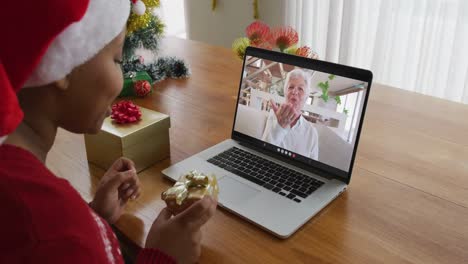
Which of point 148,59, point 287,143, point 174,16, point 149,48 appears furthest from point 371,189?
point 174,16

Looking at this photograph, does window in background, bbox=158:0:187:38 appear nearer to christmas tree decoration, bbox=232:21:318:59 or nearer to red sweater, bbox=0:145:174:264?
christmas tree decoration, bbox=232:21:318:59

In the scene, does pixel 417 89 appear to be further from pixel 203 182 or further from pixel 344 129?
pixel 203 182

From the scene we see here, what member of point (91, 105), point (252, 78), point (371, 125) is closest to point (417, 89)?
point (371, 125)

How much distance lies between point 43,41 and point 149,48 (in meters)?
1.00

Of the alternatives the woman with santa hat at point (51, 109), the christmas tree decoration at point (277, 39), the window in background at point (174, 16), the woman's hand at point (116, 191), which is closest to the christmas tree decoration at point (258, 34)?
the christmas tree decoration at point (277, 39)

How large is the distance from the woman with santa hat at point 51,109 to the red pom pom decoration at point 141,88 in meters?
0.73

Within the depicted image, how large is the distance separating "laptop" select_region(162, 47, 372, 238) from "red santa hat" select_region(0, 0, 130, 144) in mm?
429

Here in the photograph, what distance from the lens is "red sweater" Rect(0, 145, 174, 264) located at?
528 mm

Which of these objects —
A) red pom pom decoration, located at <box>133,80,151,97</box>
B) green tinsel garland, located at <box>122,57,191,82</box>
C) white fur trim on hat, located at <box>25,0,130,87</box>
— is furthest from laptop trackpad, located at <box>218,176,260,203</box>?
green tinsel garland, located at <box>122,57,191,82</box>

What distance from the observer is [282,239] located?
0.79m

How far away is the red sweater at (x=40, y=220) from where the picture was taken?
0.53 meters

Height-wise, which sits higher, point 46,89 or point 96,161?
point 46,89

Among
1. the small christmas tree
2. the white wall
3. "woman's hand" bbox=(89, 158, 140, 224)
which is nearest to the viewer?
"woman's hand" bbox=(89, 158, 140, 224)

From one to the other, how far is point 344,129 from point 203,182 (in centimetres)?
31
